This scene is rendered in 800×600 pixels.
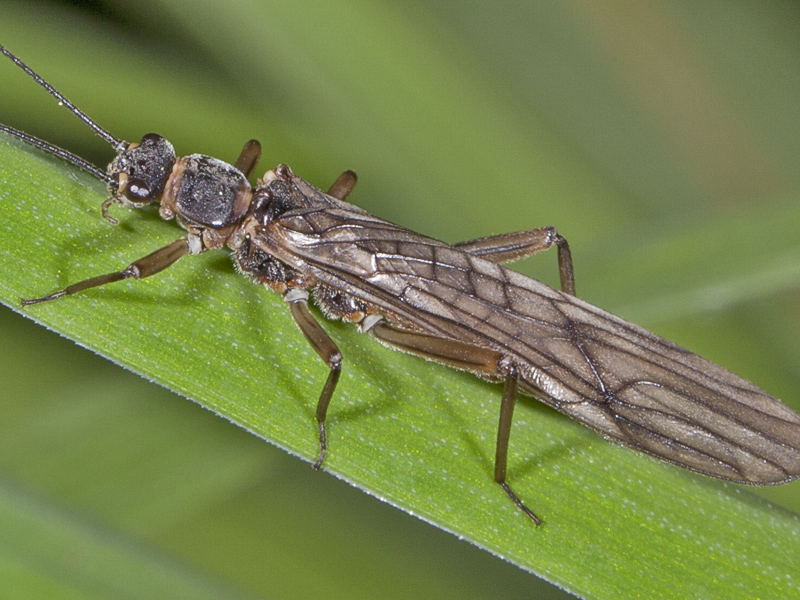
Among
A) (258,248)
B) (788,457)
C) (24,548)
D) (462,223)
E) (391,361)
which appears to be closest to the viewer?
(24,548)

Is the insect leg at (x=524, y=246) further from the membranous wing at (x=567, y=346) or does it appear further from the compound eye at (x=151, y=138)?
the compound eye at (x=151, y=138)

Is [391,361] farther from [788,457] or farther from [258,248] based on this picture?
[788,457]

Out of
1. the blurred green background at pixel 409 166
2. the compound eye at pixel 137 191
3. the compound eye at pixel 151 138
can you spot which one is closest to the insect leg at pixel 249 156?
the blurred green background at pixel 409 166

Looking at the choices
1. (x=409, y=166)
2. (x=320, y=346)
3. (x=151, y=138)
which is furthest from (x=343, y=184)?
(x=320, y=346)

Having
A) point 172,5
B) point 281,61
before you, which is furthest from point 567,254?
point 172,5

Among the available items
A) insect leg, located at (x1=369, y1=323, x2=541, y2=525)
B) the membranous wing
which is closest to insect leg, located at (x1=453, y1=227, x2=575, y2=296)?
the membranous wing

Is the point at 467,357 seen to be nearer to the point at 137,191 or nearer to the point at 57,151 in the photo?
the point at 137,191
